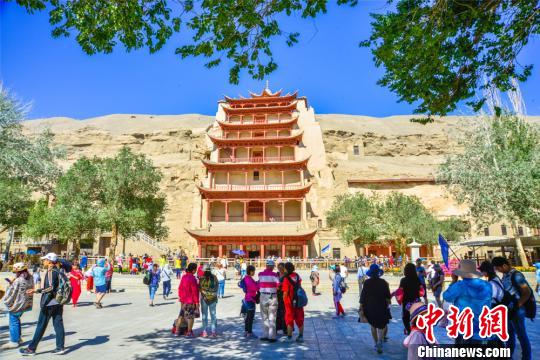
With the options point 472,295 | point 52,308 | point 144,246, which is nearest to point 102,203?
point 144,246

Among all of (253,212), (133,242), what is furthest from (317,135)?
(133,242)

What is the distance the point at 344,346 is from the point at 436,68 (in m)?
5.44

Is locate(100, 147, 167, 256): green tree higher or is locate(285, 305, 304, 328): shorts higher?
locate(100, 147, 167, 256): green tree

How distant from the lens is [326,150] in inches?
2266

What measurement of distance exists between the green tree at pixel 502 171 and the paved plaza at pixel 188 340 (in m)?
16.0

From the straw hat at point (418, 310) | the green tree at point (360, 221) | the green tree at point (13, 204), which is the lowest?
the straw hat at point (418, 310)

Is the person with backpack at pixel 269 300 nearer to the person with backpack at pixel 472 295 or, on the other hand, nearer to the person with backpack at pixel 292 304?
the person with backpack at pixel 292 304

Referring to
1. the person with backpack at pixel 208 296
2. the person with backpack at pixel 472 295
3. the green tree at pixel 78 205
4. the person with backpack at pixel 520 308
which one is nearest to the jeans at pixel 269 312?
the person with backpack at pixel 208 296

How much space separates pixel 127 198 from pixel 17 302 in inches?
981

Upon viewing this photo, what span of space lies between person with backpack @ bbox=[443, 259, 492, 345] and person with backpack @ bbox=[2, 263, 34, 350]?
7.56 metres

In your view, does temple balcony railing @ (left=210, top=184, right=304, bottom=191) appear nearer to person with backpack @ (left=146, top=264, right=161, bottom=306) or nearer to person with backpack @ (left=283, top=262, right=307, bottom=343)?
person with backpack @ (left=146, top=264, right=161, bottom=306)

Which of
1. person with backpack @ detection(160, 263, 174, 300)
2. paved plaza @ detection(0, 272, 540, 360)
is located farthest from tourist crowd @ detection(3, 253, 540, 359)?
person with backpack @ detection(160, 263, 174, 300)

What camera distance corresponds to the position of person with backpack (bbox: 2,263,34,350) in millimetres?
6621

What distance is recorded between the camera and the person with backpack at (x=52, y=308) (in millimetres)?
6074
